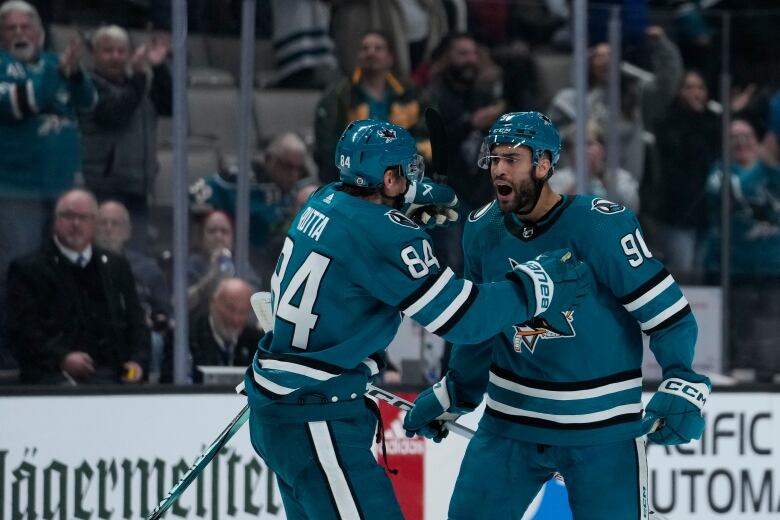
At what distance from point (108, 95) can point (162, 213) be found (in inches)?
16.3

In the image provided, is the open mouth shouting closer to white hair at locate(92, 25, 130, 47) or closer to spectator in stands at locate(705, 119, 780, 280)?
white hair at locate(92, 25, 130, 47)

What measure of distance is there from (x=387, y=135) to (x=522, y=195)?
1.03 feet

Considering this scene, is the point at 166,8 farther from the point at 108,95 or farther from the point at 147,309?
the point at 147,309

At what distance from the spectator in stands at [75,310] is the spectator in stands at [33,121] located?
66 mm

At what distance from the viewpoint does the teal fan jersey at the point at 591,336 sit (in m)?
3.09

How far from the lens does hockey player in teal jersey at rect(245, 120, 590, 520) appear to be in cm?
297

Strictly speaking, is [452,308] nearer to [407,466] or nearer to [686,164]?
[407,466]

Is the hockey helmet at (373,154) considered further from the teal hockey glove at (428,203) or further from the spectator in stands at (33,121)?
the spectator in stands at (33,121)

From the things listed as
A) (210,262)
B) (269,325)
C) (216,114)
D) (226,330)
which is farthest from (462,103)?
(269,325)

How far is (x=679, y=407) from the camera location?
10.1 feet

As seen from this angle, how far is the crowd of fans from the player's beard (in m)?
1.64

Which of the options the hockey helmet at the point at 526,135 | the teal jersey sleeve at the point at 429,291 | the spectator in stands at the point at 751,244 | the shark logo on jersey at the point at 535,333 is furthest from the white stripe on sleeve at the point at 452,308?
the spectator in stands at the point at 751,244

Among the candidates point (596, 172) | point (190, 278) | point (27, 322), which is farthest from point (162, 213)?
point (596, 172)

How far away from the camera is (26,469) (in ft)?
13.6
